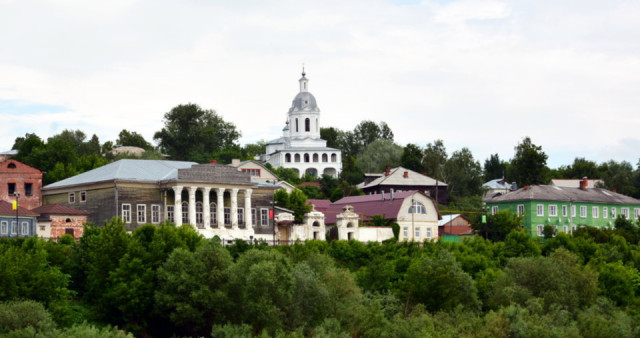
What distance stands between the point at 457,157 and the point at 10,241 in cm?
7416

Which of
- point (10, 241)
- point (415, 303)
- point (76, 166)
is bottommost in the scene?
point (415, 303)

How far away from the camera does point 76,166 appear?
279 ft

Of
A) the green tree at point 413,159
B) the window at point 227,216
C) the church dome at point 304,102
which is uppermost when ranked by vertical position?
the church dome at point 304,102

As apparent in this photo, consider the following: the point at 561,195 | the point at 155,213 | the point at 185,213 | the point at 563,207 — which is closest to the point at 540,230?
the point at 563,207

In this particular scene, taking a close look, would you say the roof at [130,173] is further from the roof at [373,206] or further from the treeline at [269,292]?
the roof at [373,206]

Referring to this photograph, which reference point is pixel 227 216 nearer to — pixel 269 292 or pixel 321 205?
pixel 321 205

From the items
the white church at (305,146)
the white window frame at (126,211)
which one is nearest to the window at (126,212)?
the white window frame at (126,211)

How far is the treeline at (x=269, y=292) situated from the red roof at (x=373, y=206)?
14.8 m

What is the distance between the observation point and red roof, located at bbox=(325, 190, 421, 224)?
80.7 meters

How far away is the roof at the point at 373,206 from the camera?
265ft

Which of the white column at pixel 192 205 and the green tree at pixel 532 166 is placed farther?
the green tree at pixel 532 166

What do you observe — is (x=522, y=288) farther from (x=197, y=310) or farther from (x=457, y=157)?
(x=457, y=157)

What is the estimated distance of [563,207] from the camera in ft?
300

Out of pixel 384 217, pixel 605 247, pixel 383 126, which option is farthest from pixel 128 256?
pixel 383 126
